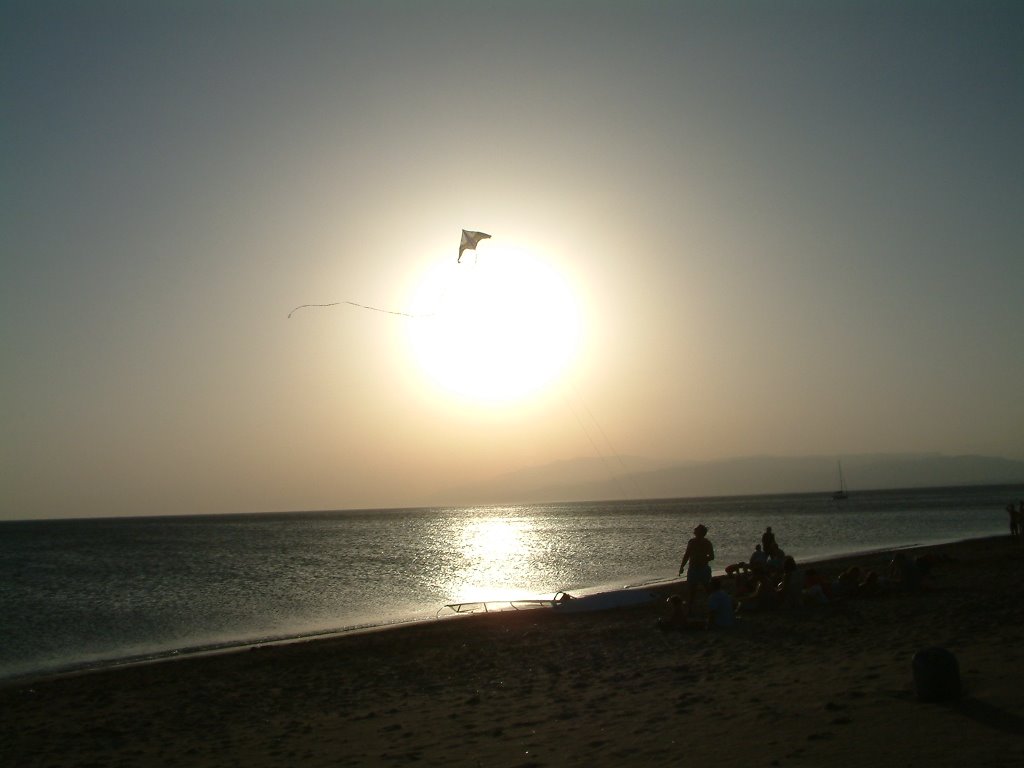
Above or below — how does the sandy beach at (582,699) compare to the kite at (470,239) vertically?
below

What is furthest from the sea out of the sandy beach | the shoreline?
the sandy beach

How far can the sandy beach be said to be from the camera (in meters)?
6.77

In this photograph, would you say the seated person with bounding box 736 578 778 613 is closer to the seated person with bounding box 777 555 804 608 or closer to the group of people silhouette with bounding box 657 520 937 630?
the group of people silhouette with bounding box 657 520 937 630

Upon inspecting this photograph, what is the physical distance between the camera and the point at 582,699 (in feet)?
30.5

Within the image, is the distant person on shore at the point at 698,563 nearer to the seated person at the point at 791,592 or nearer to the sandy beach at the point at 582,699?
the sandy beach at the point at 582,699

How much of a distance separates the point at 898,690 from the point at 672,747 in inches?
90.3

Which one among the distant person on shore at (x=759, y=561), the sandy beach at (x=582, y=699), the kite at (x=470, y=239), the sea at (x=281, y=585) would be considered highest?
the kite at (x=470, y=239)

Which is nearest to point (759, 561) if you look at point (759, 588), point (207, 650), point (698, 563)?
point (759, 588)

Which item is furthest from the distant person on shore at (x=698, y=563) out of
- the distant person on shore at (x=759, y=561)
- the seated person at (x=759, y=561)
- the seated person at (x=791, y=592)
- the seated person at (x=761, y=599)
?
the seated person at (x=759, y=561)

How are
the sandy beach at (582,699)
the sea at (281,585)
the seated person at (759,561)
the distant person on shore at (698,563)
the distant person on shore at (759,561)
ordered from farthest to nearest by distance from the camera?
1. the sea at (281,585)
2. the seated person at (759,561)
3. the distant person on shore at (759,561)
4. the distant person on shore at (698,563)
5. the sandy beach at (582,699)

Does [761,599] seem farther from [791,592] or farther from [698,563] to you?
[698,563]

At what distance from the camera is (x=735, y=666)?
33.1ft

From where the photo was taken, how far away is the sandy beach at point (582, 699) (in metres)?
6.77

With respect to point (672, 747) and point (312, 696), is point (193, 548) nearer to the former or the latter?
point (312, 696)
